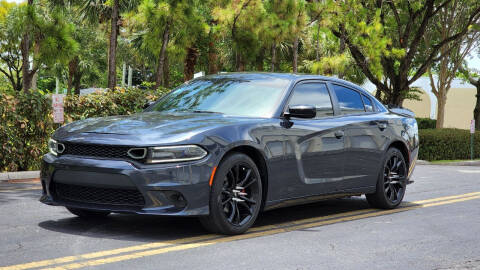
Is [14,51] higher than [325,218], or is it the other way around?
[14,51]

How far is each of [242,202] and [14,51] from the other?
145 ft

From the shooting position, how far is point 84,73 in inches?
2156

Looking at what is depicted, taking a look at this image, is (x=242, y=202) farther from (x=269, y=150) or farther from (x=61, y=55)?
(x=61, y=55)

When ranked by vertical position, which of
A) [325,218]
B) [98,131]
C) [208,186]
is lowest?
[325,218]

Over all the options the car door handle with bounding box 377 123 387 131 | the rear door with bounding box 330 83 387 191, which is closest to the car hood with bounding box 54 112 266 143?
the rear door with bounding box 330 83 387 191

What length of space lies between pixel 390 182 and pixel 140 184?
408 centimetres

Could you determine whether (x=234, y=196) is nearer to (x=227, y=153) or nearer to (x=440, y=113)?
(x=227, y=153)

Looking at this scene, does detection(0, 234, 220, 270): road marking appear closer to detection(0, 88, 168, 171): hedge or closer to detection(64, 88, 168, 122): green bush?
detection(0, 88, 168, 171): hedge

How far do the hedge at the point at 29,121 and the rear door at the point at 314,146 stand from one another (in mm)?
6824

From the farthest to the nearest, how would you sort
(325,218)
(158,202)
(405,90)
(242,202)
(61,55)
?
1. (405,90)
2. (61,55)
3. (325,218)
4. (242,202)
5. (158,202)

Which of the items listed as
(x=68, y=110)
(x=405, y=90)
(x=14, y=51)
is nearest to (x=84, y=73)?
(x=14, y=51)

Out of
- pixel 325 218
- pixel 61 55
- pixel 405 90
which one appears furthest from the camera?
pixel 405 90

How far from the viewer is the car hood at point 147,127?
6.21 meters

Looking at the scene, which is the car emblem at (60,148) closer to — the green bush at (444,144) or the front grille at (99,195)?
the front grille at (99,195)
